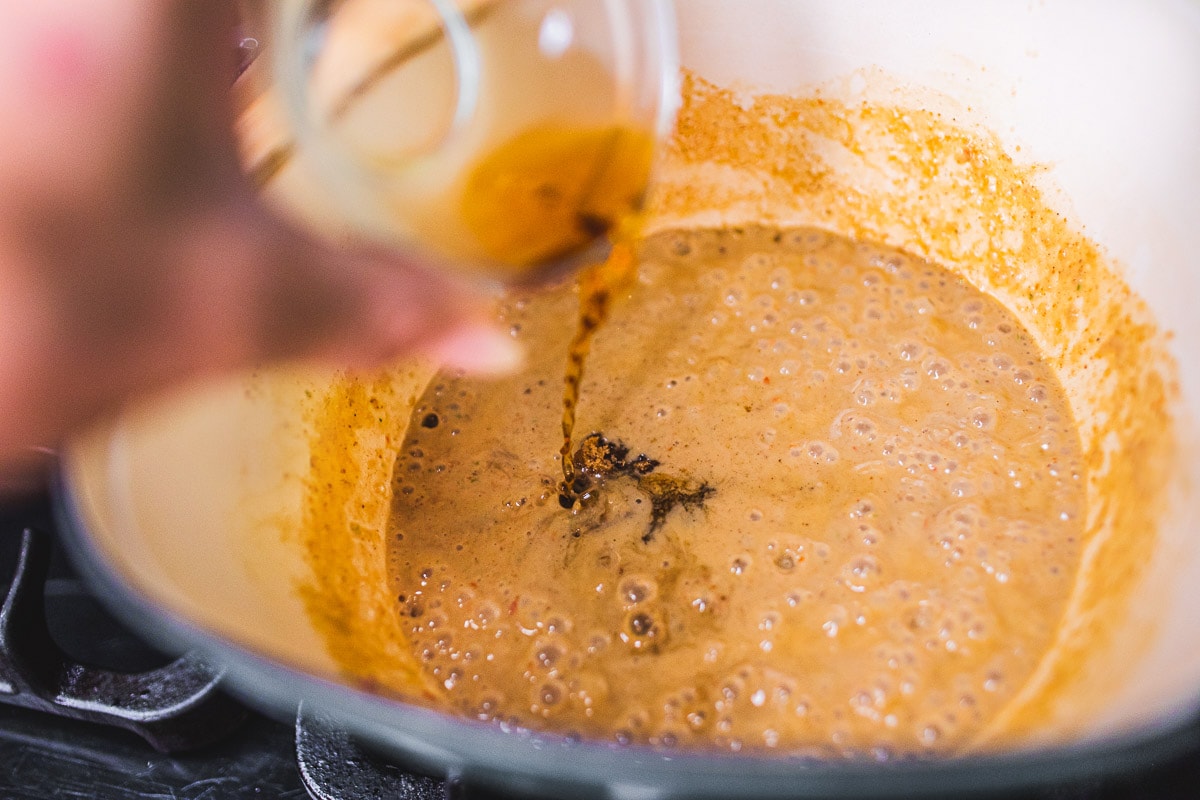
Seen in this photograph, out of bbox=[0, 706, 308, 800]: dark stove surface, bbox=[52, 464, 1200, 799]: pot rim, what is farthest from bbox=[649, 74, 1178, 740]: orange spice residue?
bbox=[0, 706, 308, 800]: dark stove surface

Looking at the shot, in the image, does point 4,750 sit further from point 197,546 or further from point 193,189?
point 193,189

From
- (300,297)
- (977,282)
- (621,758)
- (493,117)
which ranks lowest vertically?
(621,758)

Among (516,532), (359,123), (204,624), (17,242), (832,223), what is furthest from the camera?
(832,223)

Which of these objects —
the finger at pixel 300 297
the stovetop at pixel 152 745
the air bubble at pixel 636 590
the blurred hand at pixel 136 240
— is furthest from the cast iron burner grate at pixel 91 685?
the air bubble at pixel 636 590

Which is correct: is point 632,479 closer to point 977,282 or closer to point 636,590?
point 636,590

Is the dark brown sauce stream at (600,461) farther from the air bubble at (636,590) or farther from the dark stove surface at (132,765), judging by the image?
the dark stove surface at (132,765)

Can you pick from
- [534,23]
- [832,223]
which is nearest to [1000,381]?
[832,223]

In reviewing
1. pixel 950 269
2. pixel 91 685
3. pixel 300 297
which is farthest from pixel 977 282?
pixel 91 685
